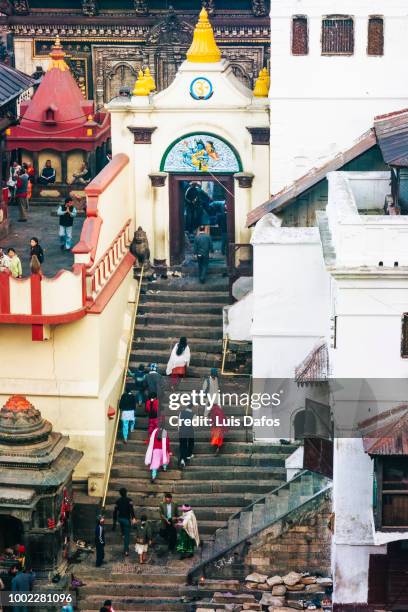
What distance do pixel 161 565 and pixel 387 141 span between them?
11.2m

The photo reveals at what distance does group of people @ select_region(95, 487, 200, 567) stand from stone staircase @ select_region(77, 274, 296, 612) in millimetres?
246

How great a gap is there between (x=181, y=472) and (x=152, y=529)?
2.27m

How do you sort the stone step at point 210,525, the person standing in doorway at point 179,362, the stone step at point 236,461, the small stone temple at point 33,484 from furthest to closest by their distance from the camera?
the person standing in doorway at point 179,362, the stone step at point 236,461, the stone step at point 210,525, the small stone temple at point 33,484

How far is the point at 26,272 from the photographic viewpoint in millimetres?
65938

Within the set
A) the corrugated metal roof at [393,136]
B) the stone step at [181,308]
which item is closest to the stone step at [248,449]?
the stone step at [181,308]

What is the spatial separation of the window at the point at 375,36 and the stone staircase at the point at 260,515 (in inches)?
474

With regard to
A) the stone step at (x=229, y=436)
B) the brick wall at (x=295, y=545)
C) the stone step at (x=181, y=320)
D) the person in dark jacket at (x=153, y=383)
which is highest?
the stone step at (x=181, y=320)

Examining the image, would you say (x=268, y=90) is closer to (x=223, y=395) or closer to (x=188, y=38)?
(x=223, y=395)

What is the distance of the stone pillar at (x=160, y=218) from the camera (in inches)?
2739

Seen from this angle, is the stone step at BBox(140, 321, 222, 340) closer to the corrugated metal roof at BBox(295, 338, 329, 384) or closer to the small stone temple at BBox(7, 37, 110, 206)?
the corrugated metal roof at BBox(295, 338, 329, 384)

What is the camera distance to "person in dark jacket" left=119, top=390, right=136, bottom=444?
212 ft

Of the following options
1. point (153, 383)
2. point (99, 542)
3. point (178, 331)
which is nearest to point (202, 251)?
point (178, 331)

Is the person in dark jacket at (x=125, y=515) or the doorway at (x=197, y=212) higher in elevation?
the doorway at (x=197, y=212)

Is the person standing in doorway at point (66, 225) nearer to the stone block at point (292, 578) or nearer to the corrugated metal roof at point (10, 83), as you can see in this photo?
the corrugated metal roof at point (10, 83)
